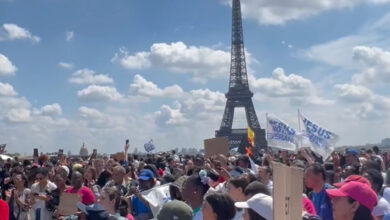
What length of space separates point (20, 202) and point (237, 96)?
215 ft

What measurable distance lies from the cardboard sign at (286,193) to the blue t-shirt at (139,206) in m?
5.27

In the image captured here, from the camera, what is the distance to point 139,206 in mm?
8273

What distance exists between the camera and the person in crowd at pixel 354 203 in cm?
448

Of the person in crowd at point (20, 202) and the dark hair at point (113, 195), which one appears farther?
the person in crowd at point (20, 202)

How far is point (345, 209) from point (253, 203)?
821 mm

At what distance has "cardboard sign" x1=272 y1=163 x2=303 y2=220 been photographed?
3139mm

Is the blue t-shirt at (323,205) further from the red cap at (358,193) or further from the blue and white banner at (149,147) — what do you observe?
the blue and white banner at (149,147)

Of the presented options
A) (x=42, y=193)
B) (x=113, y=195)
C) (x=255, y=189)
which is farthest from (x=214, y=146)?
(x=255, y=189)

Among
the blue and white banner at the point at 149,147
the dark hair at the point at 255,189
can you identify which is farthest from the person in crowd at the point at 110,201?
the blue and white banner at the point at 149,147

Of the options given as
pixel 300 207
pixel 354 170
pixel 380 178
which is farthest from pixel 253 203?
pixel 354 170

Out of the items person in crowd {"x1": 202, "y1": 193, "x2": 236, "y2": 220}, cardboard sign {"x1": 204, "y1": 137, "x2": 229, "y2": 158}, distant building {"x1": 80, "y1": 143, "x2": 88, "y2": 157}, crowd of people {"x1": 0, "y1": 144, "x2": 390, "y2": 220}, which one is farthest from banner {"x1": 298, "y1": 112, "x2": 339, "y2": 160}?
distant building {"x1": 80, "y1": 143, "x2": 88, "y2": 157}

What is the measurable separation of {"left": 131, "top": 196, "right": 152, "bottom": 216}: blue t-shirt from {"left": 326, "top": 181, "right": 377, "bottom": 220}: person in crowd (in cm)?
427

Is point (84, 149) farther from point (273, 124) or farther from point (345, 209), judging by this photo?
point (345, 209)

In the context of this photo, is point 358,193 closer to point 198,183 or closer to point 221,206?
point 221,206
